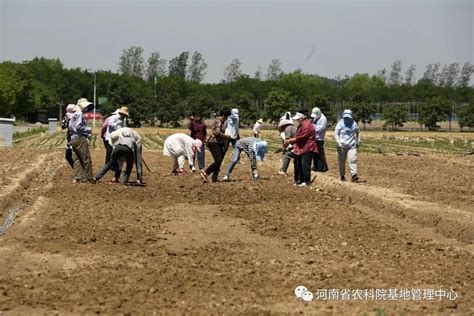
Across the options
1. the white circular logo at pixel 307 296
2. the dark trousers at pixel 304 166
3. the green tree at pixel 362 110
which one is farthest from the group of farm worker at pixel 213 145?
the green tree at pixel 362 110

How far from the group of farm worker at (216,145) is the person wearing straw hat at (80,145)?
2591 mm

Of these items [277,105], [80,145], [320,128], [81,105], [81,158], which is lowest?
[81,158]

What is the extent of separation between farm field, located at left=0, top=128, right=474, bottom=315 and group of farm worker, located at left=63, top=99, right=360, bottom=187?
0.60 m

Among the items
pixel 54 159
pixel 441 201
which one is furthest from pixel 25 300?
pixel 54 159

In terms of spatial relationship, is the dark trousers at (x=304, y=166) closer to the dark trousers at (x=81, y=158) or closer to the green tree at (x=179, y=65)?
the dark trousers at (x=81, y=158)

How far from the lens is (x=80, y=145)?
1648 centimetres

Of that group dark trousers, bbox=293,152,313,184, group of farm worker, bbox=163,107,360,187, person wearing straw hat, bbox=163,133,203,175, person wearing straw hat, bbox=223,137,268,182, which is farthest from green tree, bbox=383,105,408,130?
dark trousers, bbox=293,152,313,184

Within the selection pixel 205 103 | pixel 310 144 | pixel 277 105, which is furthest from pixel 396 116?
pixel 310 144

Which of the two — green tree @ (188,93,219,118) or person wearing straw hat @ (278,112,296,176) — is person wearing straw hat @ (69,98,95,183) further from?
green tree @ (188,93,219,118)

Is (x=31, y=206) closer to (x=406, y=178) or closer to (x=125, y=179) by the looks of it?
(x=125, y=179)

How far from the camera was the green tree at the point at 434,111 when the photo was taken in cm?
9912

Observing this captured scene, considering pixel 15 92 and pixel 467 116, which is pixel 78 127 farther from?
pixel 467 116

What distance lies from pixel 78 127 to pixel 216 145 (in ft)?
10.4

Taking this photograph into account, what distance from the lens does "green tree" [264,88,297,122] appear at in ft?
325
